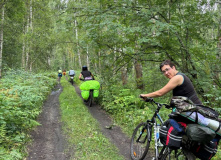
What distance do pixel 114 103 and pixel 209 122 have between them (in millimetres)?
6105

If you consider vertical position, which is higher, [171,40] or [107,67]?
[171,40]

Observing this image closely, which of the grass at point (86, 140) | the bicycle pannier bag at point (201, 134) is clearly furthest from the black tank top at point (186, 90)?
the grass at point (86, 140)

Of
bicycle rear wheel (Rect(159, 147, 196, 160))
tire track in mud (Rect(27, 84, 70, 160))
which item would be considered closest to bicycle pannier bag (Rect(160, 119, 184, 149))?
bicycle rear wheel (Rect(159, 147, 196, 160))

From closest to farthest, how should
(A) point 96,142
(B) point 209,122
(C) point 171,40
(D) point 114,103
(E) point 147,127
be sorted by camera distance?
(B) point 209,122
(E) point 147,127
(A) point 96,142
(C) point 171,40
(D) point 114,103

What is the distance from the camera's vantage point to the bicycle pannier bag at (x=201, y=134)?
2.24 meters

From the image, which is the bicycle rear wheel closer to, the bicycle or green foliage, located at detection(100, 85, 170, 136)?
the bicycle

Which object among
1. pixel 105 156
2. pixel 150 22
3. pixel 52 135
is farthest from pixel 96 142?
pixel 150 22

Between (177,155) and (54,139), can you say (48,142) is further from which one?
(177,155)

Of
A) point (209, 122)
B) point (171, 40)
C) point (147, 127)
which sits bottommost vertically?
point (147, 127)

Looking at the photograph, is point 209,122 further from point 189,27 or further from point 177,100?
point 189,27

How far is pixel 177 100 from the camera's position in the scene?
8.77ft

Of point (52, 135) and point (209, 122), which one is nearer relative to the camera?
point (209, 122)

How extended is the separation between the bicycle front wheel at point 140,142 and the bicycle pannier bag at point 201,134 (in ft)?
4.90

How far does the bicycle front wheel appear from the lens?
151 inches
